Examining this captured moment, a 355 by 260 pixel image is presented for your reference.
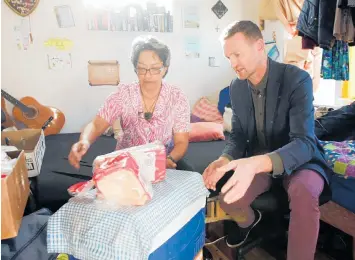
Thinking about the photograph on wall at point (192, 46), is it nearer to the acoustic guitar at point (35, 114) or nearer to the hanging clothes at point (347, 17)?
the acoustic guitar at point (35, 114)

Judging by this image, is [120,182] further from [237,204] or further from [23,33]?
[23,33]

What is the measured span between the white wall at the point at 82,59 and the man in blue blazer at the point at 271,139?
164 cm

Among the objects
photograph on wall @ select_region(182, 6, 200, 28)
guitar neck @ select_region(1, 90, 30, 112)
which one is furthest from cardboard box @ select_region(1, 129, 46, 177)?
photograph on wall @ select_region(182, 6, 200, 28)

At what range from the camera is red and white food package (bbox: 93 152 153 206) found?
0.90 meters

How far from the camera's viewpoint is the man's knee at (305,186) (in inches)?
50.0

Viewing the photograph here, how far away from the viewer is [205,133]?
2.54 metres

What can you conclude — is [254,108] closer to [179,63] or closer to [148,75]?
[148,75]

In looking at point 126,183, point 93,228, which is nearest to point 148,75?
point 126,183

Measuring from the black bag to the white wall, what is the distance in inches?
71.1

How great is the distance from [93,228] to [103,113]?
0.74 meters

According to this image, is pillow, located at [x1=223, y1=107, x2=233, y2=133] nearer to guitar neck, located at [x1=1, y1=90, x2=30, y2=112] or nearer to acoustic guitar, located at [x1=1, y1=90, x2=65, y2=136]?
acoustic guitar, located at [x1=1, y1=90, x2=65, y2=136]

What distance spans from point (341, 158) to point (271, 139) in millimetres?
345

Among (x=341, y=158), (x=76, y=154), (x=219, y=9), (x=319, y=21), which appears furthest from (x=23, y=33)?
(x=341, y=158)

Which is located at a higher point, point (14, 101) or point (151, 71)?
point (151, 71)
